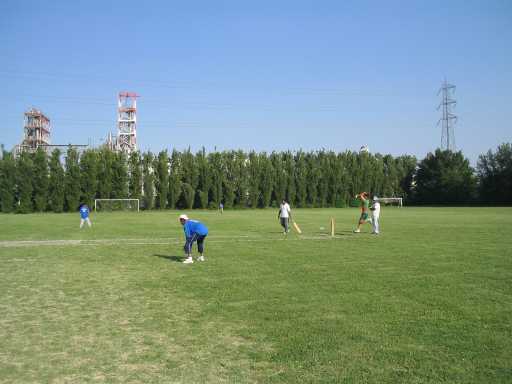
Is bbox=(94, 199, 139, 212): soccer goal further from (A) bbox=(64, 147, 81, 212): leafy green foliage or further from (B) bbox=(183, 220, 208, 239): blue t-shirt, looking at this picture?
(B) bbox=(183, 220, 208, 239): blue t-shirt

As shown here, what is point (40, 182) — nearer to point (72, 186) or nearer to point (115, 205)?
point (72, 186)

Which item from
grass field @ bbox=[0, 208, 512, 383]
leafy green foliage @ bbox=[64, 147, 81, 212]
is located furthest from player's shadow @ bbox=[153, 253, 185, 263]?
leafy green foliage @ bbox=[64, 147, 81, 212]

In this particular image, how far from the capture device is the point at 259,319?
7.45 m

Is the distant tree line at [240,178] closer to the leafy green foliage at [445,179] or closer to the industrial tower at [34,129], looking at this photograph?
the leafy green foliage at [445,179]

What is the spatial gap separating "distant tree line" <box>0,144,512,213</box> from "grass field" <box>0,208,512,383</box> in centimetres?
4938

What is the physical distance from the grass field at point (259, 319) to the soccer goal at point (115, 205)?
48.6m

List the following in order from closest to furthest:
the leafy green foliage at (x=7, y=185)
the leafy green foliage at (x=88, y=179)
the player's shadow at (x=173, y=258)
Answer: the player's shadow at (x=173, y=258) → the leafy green foliage at (x=7, y=185) → the leafy green foliage at (x=88, y=179)

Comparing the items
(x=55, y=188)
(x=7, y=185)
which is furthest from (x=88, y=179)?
(x=7, y=185)

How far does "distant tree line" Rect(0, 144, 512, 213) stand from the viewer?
196 feet

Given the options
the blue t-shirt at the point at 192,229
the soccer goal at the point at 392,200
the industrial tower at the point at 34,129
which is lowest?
the blue t-shirt at the point at 192,229

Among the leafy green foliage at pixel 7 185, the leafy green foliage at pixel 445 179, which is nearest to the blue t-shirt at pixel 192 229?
the leafy green foliage at pixel 7 185

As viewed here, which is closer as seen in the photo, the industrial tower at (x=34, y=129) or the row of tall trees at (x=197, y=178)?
the row of tall trees at (x=197, y=178)

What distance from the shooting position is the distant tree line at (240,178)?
196 ft

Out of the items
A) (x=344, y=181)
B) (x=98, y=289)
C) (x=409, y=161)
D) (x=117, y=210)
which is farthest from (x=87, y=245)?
(x=409, y=161)
